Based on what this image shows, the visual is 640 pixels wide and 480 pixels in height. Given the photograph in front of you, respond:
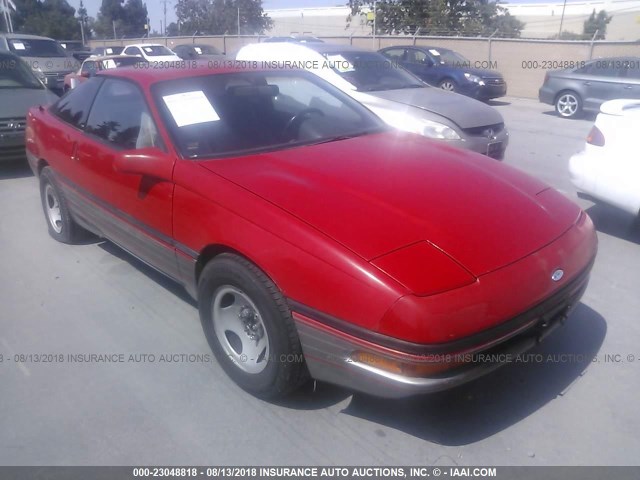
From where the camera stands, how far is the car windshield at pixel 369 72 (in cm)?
769

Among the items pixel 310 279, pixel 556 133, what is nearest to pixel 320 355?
pixel 310 279

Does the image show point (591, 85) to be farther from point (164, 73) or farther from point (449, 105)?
point (164, 73)

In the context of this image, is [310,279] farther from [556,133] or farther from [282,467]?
[556,133]

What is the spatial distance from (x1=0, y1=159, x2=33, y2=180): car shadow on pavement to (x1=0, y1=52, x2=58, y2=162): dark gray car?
0.89 ft

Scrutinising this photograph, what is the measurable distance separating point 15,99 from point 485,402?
7420 mm

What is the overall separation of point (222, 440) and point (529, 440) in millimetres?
1446

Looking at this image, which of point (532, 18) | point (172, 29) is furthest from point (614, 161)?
point (532, 18)

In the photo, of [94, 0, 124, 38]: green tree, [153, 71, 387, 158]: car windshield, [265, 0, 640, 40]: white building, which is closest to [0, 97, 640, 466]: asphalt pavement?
[153, 71, 387, 158]: car windshield

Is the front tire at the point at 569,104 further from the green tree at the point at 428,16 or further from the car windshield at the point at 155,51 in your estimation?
the green tree at the point at 428,16

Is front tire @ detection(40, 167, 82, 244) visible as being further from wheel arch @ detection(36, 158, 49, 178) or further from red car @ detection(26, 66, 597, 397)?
red car @ detection(26, 66, 597, 397)

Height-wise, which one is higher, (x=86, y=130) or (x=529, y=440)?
(x=86, y=130)

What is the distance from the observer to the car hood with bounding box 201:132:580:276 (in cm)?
258

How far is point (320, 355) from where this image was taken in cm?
257

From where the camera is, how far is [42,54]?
654 inches
